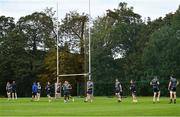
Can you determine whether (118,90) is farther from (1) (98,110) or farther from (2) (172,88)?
(1) (98,110)

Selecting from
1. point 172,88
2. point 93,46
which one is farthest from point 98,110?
point 93,46

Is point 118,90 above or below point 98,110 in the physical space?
above

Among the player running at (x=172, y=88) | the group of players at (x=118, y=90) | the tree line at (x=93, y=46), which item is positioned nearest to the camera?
the player running at (x=172, y=88)

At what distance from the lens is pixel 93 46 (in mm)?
94188

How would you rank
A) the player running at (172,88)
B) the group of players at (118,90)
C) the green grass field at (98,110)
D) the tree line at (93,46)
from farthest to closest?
the tree line at (93,46) < the group of players at (118,90) < the player running at (172,88) < the green grass field at (98,110)

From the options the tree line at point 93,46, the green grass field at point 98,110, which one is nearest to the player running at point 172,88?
the green grass field at point 98,110

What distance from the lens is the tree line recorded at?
288ft

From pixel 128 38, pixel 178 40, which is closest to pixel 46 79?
pixel 128 38

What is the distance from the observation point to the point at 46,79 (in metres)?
96.6

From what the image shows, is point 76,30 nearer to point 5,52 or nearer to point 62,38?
point 62,38

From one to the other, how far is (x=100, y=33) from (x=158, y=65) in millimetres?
13339

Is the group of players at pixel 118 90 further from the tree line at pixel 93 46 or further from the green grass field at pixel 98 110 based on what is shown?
the tree line at pixel 93 46

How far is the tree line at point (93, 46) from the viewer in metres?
87.8

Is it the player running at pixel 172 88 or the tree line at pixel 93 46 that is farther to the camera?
the tree line at pixel 93 46
